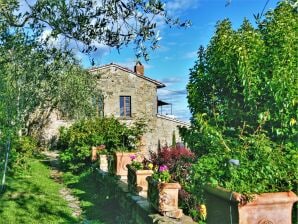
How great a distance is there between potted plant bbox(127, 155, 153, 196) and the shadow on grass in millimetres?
601

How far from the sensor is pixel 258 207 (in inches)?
146

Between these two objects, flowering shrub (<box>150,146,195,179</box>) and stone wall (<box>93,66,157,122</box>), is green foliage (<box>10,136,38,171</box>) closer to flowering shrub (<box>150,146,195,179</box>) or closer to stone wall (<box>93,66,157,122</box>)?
flowering shrub (<box>150,146,195,179</box>)

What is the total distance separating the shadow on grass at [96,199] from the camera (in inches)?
346

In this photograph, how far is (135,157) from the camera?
10.1 metres

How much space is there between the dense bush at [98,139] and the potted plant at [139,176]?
16.6 feet

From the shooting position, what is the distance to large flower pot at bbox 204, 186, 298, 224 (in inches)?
144

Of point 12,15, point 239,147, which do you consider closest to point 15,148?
point 12,15

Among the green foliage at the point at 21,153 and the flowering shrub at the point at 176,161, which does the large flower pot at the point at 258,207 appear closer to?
the flowering shrub at the point at 176,161

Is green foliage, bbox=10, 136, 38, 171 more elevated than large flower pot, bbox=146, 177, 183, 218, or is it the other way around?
green foliage, bbox=10, 136, 38, 171

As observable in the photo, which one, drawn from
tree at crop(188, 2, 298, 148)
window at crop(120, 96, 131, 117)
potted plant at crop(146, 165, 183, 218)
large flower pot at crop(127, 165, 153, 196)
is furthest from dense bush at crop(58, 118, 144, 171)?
window at crop(120, 96, 131, 117)

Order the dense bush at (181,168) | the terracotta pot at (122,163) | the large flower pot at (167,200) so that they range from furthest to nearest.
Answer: the terracotta pot at (122,163)
the dense bush at (181,168)
the large flower pot at (167,200)

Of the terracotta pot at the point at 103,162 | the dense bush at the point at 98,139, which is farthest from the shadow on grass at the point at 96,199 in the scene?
the dense bush at the point at 98,139

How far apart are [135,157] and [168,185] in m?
4.09

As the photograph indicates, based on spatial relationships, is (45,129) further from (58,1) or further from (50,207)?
(58,1)
